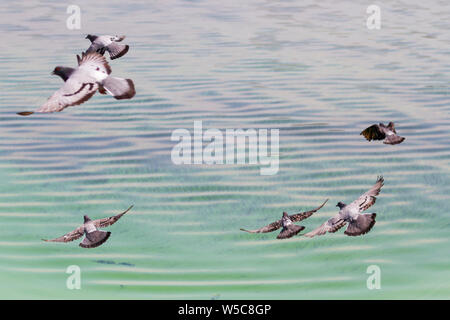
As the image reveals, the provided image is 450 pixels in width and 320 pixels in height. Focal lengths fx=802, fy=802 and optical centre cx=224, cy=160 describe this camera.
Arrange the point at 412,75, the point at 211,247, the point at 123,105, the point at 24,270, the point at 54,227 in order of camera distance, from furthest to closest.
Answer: the point at 412,75, the point at 123,105, the point at 54,227, the point at 211,247, the point at 24,270

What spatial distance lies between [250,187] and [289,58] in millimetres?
8355

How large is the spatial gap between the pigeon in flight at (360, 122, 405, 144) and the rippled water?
0.23m

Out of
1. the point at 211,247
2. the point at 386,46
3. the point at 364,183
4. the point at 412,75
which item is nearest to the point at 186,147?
the point at 364,183

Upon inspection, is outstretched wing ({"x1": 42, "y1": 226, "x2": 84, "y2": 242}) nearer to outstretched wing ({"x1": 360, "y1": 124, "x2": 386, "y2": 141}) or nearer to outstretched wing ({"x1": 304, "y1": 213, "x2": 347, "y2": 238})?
outstretched wing ({"x1": 304, "y1": 213, "x2": 347, "y2": 238})

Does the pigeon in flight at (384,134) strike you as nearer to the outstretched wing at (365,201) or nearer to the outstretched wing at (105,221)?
the outstretched wing at (365,201)

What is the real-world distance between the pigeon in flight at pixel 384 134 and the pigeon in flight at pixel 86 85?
4.30 meters

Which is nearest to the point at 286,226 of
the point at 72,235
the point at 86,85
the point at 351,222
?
the point at 351,222

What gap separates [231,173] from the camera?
33.6 ft

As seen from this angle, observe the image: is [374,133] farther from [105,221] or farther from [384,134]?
[105,221]

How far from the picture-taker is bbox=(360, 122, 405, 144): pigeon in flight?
1065 centimetres

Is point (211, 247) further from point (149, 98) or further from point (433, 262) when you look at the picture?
point (149, 98)

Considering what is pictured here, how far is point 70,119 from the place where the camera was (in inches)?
503

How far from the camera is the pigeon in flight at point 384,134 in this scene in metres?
10.6

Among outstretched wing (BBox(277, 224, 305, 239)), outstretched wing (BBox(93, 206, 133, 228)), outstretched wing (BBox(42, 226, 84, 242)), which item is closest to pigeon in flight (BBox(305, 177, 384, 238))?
outstretched wing (BBox(277, 224, 305, 239))
